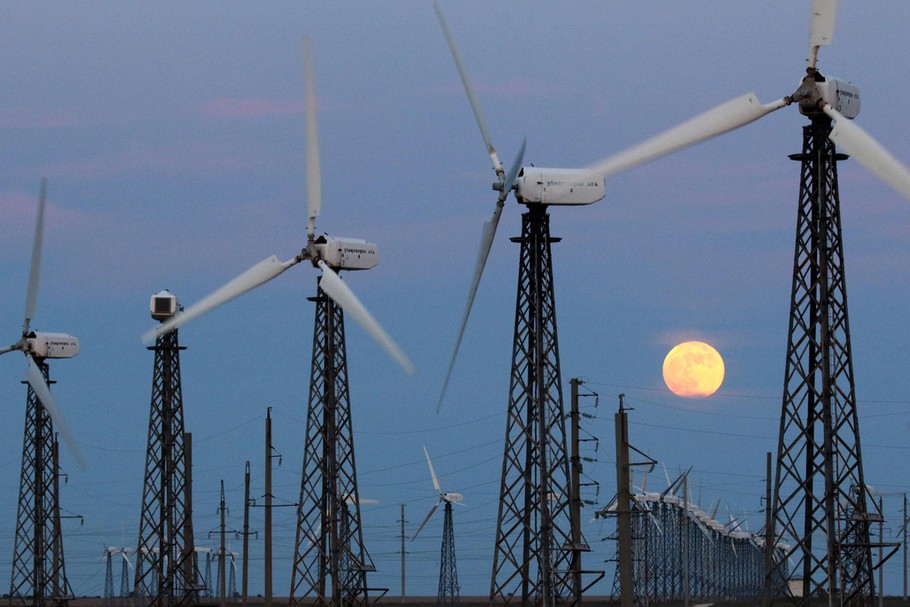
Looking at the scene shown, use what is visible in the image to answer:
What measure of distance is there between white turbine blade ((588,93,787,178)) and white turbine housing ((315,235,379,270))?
78.9ft

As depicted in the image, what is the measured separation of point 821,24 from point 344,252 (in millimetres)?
27893

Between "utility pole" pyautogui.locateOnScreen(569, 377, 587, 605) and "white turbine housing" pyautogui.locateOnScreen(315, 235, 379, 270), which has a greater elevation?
"white turbine housing" pyautogui.locateOnScreen(315, 235, 379, 270)

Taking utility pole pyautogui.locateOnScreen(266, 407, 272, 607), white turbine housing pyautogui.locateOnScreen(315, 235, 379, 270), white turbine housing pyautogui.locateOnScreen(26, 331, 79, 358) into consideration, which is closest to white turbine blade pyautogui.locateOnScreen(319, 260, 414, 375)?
white turbine housing pyautogui.locateOnScreen(315, 235, 379, 270)

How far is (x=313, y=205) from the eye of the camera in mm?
74750

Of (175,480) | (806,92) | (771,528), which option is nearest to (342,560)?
(175,480)

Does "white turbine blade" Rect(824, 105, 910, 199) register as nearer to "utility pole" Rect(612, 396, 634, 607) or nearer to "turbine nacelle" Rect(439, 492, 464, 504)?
"utility pole" Rect(612, 396, 634, 607)

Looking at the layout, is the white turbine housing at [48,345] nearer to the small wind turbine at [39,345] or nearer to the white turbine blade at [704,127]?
the small wind turbine at [39,345]

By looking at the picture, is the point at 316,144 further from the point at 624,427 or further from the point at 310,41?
the point at 624,427

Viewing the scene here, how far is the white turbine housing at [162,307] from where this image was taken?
85.1 meters

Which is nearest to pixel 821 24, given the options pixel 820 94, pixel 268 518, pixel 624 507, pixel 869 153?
pixel 820 94

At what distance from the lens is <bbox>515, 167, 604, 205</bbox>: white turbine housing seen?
191ft

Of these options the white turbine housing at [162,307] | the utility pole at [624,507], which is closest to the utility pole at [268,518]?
the white turbine housing at [162,307]

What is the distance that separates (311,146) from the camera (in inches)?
2793

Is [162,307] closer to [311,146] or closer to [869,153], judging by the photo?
[311,146]
